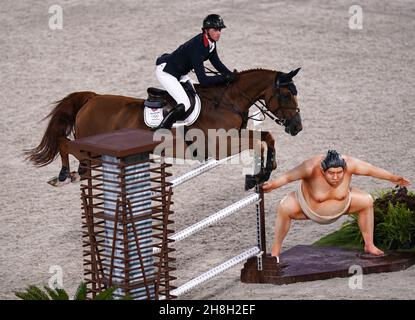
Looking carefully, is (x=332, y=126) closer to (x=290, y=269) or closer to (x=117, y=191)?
(x=290, y=269)

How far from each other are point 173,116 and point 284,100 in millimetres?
1584

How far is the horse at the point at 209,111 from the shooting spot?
19109 mm

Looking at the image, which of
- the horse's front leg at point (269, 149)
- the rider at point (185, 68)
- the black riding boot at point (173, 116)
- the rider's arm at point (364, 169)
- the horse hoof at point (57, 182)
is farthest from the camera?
the horse hoof at point (57, 182)

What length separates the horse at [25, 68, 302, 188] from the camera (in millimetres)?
19109

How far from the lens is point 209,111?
1948 centimetres

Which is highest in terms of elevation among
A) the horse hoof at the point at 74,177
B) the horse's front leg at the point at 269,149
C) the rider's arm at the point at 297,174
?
the horse's front leg at the point at 269,149

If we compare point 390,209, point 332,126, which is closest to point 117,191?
point 390,209

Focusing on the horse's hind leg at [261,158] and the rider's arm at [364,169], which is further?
the horse's hind leg at [261,158]

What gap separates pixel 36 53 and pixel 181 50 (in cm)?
922

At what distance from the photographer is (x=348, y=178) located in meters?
16.5

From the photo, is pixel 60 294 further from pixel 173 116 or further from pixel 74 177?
pixel 74 177

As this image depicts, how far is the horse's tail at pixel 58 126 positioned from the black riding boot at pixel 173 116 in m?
1.63

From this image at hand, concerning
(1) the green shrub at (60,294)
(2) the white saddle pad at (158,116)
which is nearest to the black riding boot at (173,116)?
(2) the white saddle pad at (158,116)

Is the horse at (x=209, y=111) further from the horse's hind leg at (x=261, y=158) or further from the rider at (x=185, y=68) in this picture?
the rider at (x=185, y=68)
